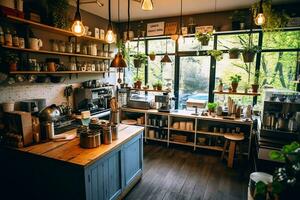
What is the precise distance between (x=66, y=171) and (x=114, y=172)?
592mm

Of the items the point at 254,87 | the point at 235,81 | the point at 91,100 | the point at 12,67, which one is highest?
the point at 12,67

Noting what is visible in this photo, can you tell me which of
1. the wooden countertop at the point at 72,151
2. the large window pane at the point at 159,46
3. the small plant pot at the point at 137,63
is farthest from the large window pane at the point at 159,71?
the wooden countertop at the point at 72,151

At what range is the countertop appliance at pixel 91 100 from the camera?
12.6 feet

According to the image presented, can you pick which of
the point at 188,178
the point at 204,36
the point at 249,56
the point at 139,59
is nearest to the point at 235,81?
the point at 249,56

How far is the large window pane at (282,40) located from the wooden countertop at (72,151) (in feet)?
10.8

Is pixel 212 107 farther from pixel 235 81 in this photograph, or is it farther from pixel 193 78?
pixel 193 78

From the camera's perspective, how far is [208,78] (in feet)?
14.5

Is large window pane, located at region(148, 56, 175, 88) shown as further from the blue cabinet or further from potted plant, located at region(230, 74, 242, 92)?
the blue cabinet

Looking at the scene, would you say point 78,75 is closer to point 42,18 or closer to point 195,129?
point 42,18

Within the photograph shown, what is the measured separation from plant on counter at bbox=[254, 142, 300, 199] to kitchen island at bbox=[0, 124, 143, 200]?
1.44 meters

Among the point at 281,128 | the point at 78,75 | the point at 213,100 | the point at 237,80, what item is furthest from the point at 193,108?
the point at 78,75

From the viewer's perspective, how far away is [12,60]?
2666mm

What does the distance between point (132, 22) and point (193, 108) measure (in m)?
2.57

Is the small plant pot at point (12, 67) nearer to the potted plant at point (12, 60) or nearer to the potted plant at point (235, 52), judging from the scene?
the potted plant at point (12, 60)
